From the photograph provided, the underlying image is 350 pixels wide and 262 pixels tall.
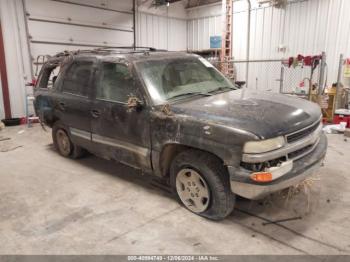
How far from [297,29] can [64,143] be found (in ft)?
25.8

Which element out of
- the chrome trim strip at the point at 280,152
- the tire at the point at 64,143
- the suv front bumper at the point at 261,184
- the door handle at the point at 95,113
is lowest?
the tire at the point at 64,143

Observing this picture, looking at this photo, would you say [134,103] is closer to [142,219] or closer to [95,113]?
[95,113]

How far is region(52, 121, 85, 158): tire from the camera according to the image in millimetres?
4762

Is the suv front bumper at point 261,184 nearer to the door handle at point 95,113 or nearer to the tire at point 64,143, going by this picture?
the door handle at point 95,113

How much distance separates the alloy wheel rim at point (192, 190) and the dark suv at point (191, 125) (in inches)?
0.4

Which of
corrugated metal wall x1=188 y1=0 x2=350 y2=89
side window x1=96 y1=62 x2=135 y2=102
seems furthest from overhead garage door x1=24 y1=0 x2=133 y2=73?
side window x1=96 y1=62 x2=135 y2=102

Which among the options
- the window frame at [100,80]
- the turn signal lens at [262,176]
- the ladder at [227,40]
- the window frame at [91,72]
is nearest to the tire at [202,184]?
the turn signal lens at [262,176]

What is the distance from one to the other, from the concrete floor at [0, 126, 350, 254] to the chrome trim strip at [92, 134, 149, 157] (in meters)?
0.59

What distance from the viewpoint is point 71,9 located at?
8820mm

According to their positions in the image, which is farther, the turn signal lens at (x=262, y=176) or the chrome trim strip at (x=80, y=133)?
the chrome trim strip at (x=80, y=133)

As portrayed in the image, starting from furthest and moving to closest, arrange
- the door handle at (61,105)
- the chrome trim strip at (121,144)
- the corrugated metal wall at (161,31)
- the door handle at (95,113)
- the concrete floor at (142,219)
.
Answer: the corrugated metal wall at (161,31) → the door handle at (61,105) → the door handle at (95,113) → the chrome trim strip at (121,144) → the concrete floor at (142,219)

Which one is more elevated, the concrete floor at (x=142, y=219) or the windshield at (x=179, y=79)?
the windshield at (x=179, y=79)

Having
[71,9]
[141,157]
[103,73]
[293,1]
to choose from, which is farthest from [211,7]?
[141,157]

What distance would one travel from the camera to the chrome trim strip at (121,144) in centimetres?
330
